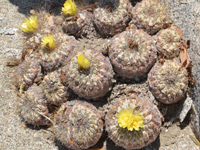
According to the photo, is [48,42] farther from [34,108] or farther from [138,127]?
[138,127]

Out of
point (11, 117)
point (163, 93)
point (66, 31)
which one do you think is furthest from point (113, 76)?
point (11, 117)

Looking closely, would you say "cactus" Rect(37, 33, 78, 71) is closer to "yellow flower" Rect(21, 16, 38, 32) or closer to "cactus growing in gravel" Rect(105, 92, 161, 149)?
"yellow flower" Rect(21, 16, 38, 32)

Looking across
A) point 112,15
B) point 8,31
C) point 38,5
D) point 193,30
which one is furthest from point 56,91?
point 193,30

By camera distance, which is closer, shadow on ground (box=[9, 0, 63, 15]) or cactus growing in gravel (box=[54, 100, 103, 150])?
cactus growing in gravel (box=[54, 100, 103, 150])

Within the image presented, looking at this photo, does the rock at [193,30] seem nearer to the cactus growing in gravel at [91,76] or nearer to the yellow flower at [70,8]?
the cactus growing in gravel at [91,76]

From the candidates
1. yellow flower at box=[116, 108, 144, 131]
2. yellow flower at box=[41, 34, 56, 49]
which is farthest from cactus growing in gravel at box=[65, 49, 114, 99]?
yellow flower at box=[116, 108, 144, 131]

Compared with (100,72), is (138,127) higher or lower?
lower

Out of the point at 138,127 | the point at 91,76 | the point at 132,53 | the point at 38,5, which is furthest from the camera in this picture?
the point at 38,5
